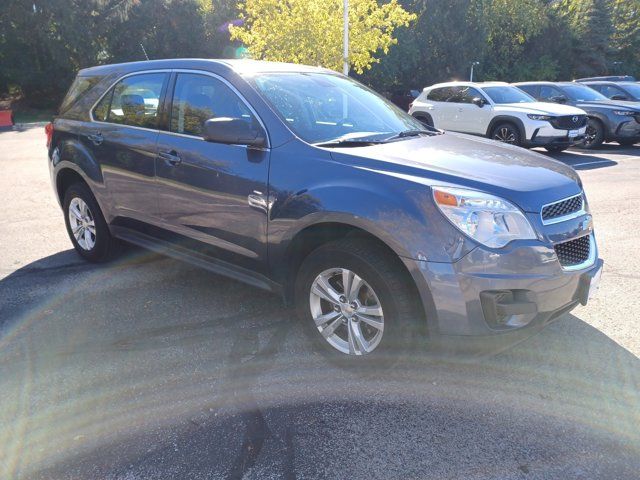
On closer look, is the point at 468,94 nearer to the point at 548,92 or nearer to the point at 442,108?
the point at 442,108

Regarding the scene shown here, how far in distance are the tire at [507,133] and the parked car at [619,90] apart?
171 inches

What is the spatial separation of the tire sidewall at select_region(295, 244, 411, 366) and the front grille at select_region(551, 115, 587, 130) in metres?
9.74

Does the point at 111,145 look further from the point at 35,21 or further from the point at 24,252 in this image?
the point at 35,21

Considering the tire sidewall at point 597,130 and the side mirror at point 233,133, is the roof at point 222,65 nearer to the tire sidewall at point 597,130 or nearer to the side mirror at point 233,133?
the side mirror at point 233,133

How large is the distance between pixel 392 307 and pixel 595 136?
40.1 ft

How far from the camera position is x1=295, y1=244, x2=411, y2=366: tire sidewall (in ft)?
9.45

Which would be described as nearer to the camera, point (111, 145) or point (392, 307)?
point (392, 307)

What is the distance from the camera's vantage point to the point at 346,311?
315 centimetres

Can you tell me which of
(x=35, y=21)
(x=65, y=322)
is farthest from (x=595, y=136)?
(x=35, y=21)

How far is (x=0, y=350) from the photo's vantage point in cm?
354

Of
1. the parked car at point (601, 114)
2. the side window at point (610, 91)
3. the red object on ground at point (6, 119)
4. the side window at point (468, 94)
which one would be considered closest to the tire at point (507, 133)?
the side window at point (468, 94)

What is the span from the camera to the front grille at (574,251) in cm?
286

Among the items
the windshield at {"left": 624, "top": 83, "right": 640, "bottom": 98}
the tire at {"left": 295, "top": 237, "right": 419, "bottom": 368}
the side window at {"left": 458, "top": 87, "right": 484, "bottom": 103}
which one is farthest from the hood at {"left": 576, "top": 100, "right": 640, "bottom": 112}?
the tire at {"left": 295, "top": 237, "right": 419, "bottom": 368}

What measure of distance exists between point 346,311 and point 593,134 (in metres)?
12.2
